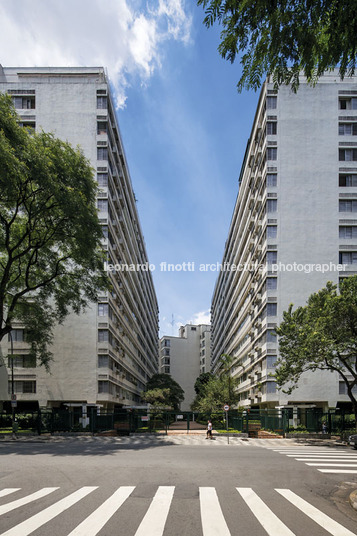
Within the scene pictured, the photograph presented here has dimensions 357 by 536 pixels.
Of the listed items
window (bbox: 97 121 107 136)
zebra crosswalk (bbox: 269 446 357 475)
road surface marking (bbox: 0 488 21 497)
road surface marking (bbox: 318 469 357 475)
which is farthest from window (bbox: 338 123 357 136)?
road surface marking (bbox: 0 488 21 497)

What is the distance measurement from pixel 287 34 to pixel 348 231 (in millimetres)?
39760

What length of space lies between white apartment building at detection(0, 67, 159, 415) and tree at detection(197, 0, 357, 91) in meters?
31.0

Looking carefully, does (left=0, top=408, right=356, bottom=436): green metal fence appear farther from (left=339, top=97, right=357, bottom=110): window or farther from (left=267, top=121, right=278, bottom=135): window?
(left=339, top=97, right=357, bottom=110): window

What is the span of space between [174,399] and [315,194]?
4937 centimetres

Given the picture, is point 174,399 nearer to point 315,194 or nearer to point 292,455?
point 315,194

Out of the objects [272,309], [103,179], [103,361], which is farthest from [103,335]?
[272,309]

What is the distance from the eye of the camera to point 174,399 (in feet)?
256

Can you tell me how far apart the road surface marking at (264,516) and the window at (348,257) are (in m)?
36.0

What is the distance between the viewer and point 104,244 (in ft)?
138

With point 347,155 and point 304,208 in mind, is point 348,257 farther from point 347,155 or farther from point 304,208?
point 347,155

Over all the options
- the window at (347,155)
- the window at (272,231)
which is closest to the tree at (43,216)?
the window at (272,231)

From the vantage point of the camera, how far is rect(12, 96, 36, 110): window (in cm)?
4444

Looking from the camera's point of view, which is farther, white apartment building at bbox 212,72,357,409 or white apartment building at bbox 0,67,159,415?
white apartment building at bbox 212,72,357,409

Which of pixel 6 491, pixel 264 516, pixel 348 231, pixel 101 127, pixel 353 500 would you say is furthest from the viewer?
pixel 101 127
